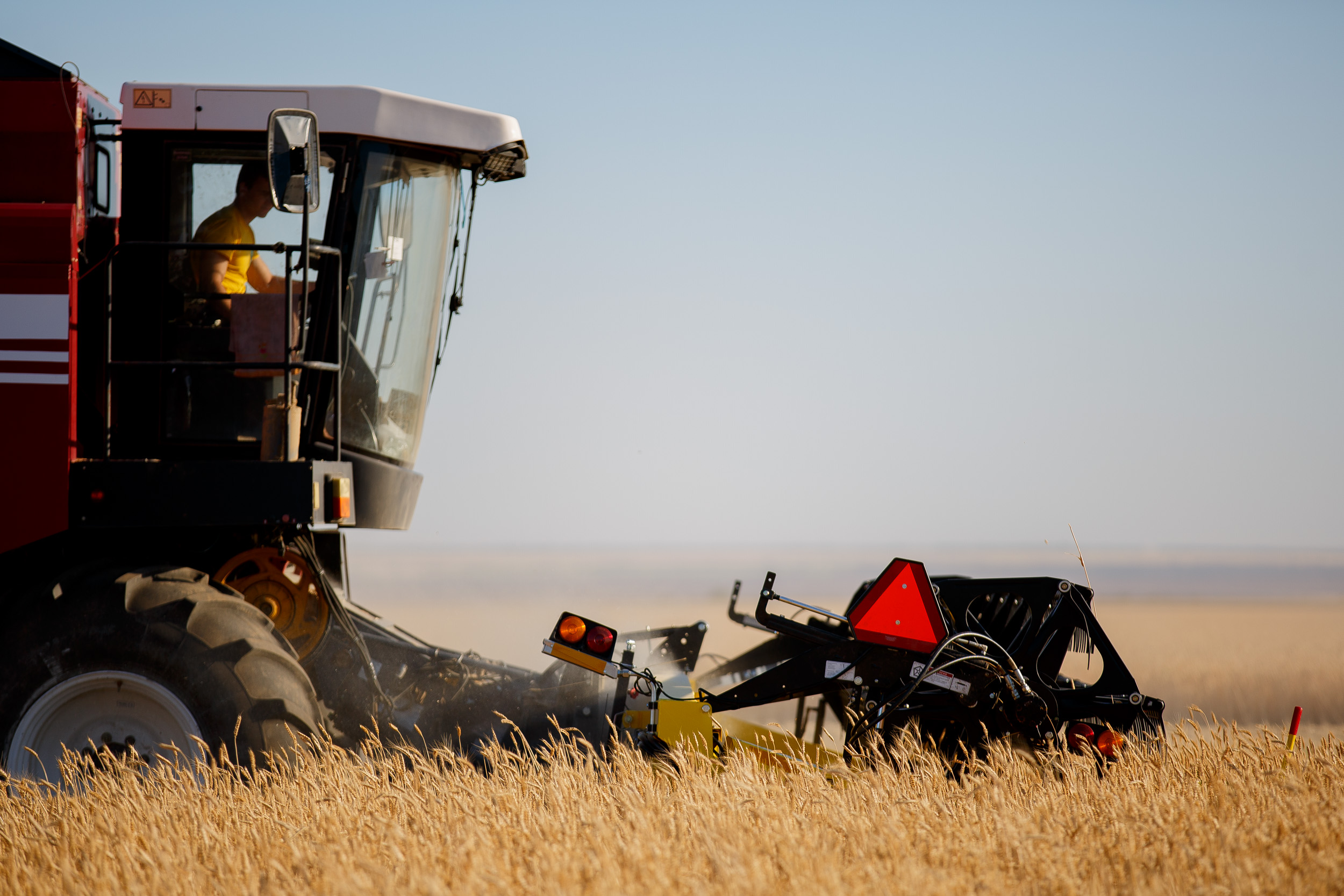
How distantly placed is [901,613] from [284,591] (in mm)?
2908

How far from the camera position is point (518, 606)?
58.4m

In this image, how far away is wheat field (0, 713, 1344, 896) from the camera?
316cm

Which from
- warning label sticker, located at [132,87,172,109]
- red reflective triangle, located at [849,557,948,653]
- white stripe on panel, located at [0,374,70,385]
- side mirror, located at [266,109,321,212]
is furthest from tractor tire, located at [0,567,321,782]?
red reflective triangle, located at [849,557,948,653]

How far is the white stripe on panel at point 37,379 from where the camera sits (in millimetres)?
4410

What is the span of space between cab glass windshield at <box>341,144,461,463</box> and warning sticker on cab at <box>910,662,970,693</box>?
2.78 m

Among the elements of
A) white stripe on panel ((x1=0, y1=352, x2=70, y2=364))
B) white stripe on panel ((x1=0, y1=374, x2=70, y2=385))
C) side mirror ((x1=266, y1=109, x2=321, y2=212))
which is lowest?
white stripe on panel ((x1=0, y1=374, x2=70, y2=385))

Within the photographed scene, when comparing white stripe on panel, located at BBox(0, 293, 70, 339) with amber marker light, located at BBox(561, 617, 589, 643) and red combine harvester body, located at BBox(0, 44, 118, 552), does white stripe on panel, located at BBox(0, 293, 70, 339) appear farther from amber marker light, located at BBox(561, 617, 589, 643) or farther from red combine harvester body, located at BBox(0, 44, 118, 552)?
amber marker light, located at BBox(561, 617, 589, 643)

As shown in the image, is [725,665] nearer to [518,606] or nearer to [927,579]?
[927,579]

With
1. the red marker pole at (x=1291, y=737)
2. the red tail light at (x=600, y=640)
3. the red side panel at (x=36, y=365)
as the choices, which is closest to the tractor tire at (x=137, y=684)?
the red side panel at (x=36, y=365)

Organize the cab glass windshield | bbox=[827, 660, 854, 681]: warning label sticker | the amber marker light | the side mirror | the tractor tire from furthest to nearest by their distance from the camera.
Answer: the cab glass windshield, the amber marker light, bbox=[827, 660, 854, 681]: warning label sticker, the tractor tire, the side mirror

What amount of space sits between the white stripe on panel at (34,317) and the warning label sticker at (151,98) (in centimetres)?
95

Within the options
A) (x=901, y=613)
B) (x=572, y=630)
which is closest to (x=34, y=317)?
(x=572, y=630)

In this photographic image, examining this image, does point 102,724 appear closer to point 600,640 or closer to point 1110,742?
point 600,640

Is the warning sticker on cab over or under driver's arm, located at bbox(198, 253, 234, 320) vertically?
under
